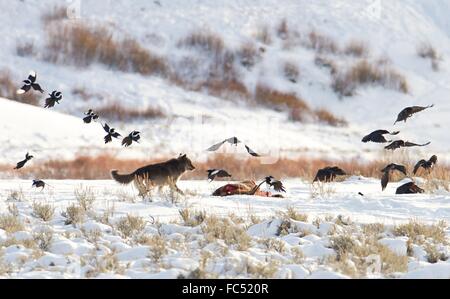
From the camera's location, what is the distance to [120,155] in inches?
772

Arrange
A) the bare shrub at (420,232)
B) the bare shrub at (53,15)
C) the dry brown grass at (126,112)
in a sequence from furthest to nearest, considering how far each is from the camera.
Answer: the bare shrub at (53,15) → the dry brown grass at (126,112) → the bare shrub at (420,232)

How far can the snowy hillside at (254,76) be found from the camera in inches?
942

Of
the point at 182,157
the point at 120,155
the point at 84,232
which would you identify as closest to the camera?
the point at 84,232

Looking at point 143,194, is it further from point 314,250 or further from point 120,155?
point 120,155

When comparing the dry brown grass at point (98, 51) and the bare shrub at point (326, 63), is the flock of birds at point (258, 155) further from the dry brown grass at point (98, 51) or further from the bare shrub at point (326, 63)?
the bare shrub at point (326, 63)

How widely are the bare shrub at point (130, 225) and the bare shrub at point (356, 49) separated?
27315 mm

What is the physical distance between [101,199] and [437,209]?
3.66m

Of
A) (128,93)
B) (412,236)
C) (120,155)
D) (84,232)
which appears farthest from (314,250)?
(128,93)

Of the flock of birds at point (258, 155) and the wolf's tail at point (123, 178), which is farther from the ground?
the flock of birds at point (258, 155)

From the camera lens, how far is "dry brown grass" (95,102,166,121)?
85.3ft

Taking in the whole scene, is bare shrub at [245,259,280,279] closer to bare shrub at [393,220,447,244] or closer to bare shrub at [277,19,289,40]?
bare shrub at [393,220,447,244]

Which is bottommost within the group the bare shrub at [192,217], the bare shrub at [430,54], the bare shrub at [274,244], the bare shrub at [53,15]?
the bare shrub at [274,244]

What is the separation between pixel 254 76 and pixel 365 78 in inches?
181

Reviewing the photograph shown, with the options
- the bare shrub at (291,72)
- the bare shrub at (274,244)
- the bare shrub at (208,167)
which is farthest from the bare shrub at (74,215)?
the bare shrub at (291,72)
